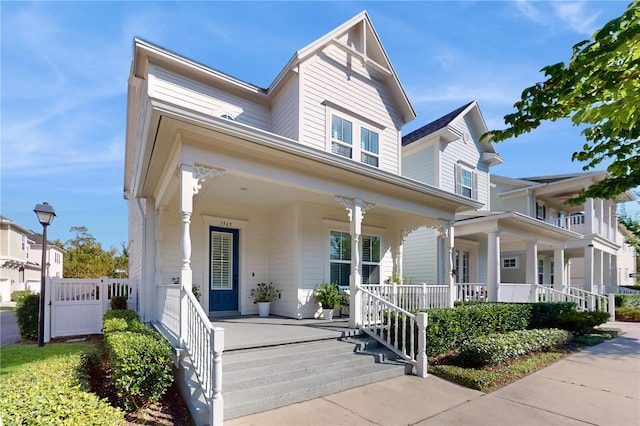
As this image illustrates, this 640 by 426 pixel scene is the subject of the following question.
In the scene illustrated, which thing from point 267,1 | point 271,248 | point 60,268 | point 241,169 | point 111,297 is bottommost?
point 60,268

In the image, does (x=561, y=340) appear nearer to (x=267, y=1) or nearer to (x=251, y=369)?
(x=251, y=369)

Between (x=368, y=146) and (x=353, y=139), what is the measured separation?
0.62 metres

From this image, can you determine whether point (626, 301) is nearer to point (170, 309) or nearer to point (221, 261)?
point (221, 261)

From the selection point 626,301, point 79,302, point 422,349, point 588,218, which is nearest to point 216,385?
point 422,349

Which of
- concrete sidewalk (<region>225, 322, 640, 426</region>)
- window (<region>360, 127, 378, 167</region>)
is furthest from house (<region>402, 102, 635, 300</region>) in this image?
concrete sidewalk (<region>225, 322, 640, 426</region>)

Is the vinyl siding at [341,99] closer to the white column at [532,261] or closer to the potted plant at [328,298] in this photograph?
the potted plant at [328,298]

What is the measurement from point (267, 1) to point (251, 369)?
6.73 metres

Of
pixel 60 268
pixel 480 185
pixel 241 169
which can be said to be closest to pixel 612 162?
pixel 241 169

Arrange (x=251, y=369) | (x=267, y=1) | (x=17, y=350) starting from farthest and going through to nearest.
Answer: (x=17, y=350)
(x=267, y=1)
(x=251, y=369)

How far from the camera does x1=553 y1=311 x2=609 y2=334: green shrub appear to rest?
32.1 ft

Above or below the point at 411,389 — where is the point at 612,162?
above

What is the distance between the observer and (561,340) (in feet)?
27.8

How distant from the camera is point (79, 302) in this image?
8.82m

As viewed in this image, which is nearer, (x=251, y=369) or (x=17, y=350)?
(x=251, y=369)
